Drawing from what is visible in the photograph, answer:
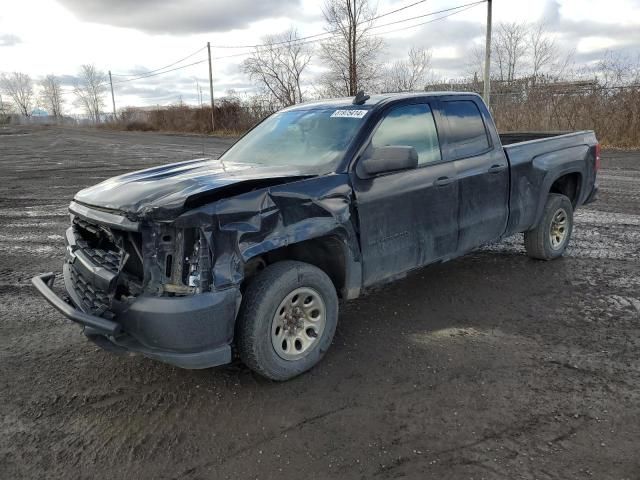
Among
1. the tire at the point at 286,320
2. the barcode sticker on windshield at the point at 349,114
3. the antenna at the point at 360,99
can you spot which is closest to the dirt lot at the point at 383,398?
the tire at the point at 286,320

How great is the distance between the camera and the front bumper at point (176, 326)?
2.85m

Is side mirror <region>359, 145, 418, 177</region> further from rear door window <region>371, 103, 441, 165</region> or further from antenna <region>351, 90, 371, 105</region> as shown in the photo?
antenna <region>351, 90, 371, 105</region>

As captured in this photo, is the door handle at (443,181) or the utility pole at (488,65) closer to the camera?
the door handle at (443,181)

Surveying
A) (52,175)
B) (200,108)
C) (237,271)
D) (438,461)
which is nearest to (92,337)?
(237,271)

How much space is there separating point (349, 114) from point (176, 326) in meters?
2.23

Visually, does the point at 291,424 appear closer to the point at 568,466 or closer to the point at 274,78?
the point at 568,466

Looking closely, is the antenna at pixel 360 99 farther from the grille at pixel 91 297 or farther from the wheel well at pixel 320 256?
the grille at pixel 91 297

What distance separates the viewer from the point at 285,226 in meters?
3.21

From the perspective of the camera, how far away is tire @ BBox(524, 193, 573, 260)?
553 centimetres

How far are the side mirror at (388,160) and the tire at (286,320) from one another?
33.2 inches

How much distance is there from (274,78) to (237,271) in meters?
37.1

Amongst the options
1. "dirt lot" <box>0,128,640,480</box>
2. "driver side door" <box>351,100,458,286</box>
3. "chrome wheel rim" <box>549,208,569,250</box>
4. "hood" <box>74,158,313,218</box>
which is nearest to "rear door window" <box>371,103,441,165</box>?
"driver side door" <box>351,100,458,286</box>

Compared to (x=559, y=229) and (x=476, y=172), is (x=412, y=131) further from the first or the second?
(x=559, y=229)

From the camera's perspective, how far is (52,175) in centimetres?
1505
